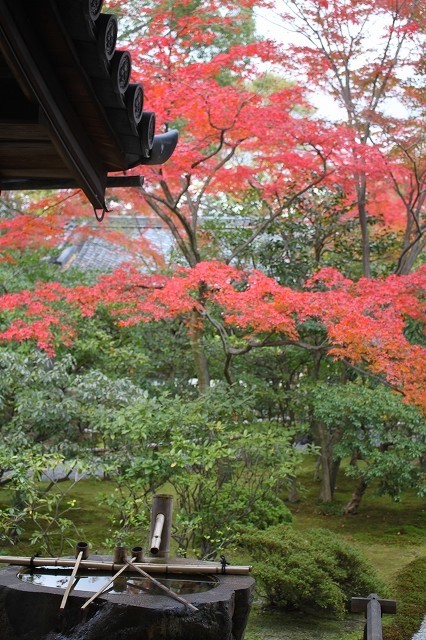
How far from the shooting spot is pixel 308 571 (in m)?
6.20

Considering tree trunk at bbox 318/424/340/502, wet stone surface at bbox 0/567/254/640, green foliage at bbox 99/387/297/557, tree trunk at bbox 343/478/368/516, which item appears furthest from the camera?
tree trunk at bbox 318/424/340/502

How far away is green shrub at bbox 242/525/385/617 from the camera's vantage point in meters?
6.23

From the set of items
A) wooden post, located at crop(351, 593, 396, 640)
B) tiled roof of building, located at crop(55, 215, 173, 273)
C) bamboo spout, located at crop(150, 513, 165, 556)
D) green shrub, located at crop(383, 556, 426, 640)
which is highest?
tiled roof of building, located at crop(55, 215, 173, 273)

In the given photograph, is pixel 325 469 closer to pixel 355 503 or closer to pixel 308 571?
pixel 355 503

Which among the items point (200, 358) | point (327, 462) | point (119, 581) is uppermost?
point (200, 358)

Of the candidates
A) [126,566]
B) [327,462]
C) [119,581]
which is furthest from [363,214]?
[126,566]

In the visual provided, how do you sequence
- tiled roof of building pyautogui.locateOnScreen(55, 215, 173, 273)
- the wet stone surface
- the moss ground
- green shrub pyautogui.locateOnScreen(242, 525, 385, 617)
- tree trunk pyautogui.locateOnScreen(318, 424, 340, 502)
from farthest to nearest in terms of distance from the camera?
1. tiled roof of building pyautogui.locateOnScreen(55, 215, 173, 273)
2. tree trunk pyautogui.locateOnScreen(318, 424, 340, 502)
3. the moss ground
4. green shrub pyautogui.locateOnScreen(242, 525, 385, 617)
5. the wet stone surface

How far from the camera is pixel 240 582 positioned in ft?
15.1

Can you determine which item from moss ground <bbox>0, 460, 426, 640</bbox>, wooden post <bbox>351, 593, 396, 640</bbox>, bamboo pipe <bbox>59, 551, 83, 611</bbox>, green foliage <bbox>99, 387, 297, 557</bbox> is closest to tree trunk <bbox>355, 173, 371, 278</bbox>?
moss ground <bbox>0, 460, 426, 640</bbox>

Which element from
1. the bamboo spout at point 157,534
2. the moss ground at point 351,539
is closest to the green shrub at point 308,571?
the moss ground at point 351,539

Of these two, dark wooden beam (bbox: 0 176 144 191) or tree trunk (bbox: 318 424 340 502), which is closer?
dark wooden beam (bbox: 0 176 144 191)

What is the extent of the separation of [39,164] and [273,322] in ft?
16.6

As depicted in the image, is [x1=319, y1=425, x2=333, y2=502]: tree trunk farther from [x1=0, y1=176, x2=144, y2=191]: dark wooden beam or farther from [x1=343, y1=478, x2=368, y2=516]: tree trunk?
[x1=0, y1=176, x2=144, y2=191]: dark wooden beam

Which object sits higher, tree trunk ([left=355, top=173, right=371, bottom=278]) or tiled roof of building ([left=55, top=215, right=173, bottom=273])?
tiled roof of building ([left=55, top=215, right=173, bottom=273])
